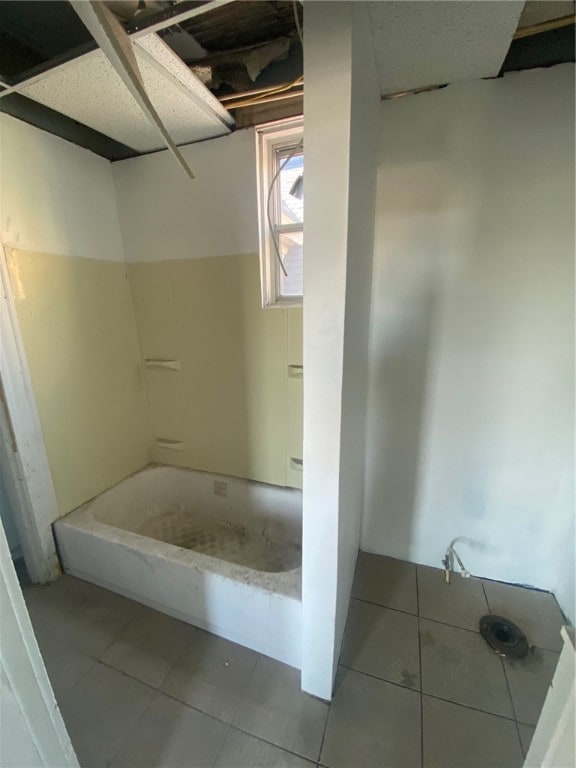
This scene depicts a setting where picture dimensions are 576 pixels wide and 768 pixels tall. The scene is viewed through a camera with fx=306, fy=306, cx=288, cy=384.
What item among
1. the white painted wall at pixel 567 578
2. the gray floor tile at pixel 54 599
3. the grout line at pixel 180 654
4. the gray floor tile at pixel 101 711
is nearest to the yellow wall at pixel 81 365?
the gray floor tile at pixel 54 599

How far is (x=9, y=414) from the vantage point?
1337 mm

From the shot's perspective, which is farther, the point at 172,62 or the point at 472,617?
the point at 472,617

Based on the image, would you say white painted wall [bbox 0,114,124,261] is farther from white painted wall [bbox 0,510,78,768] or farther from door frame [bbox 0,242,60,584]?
white painted wall [bbox 0,510,78,768]

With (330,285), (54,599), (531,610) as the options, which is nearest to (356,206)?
(330,285)

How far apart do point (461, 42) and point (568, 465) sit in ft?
5.10

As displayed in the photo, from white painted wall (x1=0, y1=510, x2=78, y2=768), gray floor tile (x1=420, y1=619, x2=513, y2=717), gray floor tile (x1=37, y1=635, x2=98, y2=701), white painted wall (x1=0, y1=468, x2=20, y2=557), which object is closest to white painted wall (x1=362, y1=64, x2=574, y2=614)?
gray floor tile (x1=420, y1=619, x2=513, y2=717)

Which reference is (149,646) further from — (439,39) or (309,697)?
(439,39)

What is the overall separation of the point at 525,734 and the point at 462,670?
20 cm

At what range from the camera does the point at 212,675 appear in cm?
114

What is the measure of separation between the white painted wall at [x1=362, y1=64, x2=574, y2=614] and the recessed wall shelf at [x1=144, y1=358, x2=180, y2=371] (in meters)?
1.16

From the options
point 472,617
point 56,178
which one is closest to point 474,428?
point 472,617

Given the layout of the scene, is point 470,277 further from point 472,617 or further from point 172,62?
point 472,617

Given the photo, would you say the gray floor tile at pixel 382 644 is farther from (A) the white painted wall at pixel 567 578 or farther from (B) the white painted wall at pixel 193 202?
(B) the white painted wall at pixel 193 202

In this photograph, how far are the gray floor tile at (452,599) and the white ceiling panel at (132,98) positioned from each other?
7.68 feet
